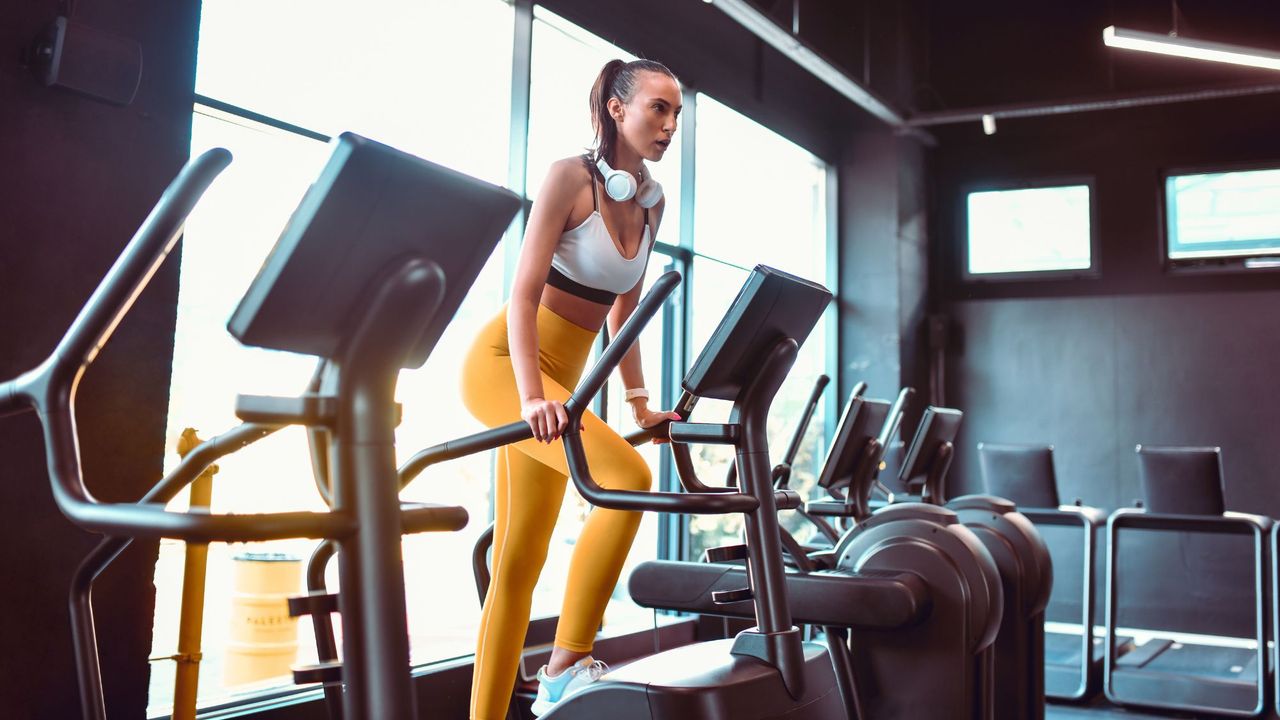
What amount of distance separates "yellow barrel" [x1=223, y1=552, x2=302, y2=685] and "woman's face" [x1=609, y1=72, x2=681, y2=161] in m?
1.88

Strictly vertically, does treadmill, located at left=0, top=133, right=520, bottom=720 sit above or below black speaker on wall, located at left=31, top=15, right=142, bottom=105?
below

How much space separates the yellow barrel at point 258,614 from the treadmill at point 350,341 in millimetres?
2245

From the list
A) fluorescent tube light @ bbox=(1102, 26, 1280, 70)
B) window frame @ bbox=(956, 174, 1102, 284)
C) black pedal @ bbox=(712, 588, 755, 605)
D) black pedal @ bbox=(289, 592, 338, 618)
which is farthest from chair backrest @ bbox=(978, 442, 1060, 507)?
black pedal @ bbox=(289, 592, 338, 618)

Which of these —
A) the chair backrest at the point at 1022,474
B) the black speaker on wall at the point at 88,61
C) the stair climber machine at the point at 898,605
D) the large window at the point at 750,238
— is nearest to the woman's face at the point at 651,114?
the stair climber machine at the point at 898,605

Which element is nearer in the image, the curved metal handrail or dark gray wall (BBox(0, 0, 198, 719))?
the curved metal handrail

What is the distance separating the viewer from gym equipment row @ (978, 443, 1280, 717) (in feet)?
15.4

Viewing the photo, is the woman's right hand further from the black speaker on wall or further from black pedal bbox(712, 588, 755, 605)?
the black speaker on wall

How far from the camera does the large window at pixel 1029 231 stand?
7531mm

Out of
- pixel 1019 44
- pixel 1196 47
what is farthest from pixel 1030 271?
pixel 1196 47

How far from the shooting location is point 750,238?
6.39 metres

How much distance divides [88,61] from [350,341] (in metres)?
1.93

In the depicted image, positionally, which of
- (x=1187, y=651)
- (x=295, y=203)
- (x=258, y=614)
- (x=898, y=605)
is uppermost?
(x=295, y=203)

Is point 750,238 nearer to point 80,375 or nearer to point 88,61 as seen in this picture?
point 88,61

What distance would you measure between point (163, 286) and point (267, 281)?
78.1 inches
